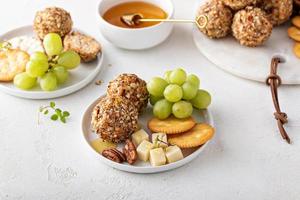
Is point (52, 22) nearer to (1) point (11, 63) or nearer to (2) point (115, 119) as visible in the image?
(1) point (11, 63)

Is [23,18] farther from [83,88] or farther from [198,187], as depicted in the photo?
[198,187]

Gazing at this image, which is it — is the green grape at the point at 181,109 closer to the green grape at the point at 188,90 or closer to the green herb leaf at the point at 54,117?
the green grape at the point at 188,90

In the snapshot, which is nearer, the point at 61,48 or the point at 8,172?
the point at 8,172

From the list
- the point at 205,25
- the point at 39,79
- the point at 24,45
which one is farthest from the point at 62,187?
the point at 205,25

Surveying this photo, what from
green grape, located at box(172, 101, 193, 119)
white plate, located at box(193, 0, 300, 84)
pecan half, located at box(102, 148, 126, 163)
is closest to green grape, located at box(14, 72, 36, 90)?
pecan half, located at box(102, 148, 126, 163)

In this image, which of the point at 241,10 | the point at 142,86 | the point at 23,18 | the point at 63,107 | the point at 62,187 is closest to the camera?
the point at 62,187

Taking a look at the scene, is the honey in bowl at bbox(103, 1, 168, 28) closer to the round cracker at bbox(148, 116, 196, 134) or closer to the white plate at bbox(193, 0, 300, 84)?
the white plate at bbox(193, 0, 300, 84)

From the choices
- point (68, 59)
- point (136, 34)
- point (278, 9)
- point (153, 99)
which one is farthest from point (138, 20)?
point (278, 9)
